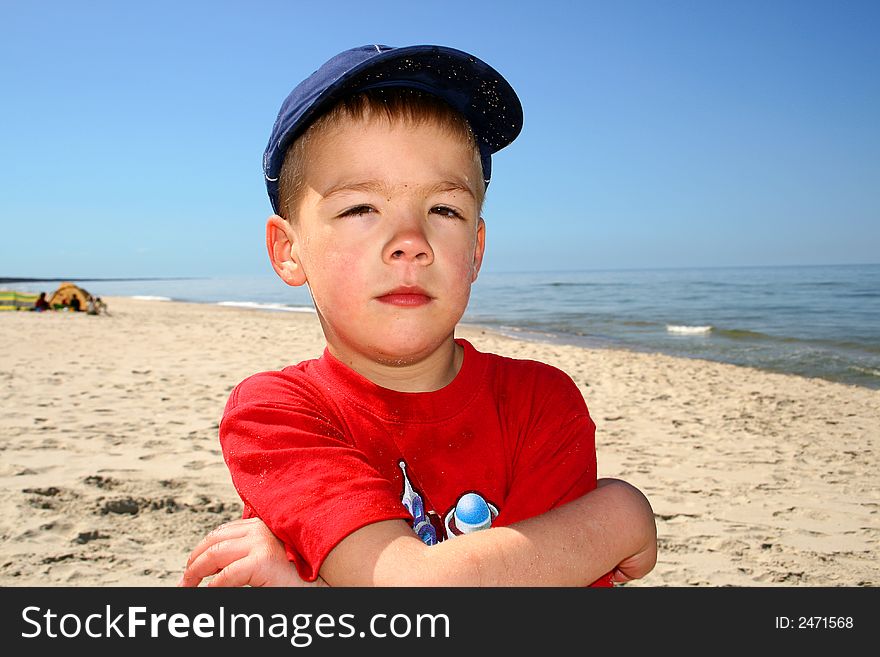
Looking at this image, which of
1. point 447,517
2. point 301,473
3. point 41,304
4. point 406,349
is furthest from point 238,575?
point 41,304

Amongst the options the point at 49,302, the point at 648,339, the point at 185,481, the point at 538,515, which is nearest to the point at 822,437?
the point at 185,481

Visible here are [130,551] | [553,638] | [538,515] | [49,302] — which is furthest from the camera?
[49,302]

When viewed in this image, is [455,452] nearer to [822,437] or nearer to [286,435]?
[286,435]

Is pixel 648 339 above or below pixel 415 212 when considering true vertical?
below

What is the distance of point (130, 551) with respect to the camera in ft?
11.5

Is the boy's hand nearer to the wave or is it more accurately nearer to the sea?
the sea

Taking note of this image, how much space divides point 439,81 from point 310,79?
0.28m

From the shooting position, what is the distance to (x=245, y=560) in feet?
4.07

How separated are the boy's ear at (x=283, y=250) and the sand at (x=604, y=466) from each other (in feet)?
7.75

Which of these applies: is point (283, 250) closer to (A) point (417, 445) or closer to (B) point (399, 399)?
(B) point (399, 399)

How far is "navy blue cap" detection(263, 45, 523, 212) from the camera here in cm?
132

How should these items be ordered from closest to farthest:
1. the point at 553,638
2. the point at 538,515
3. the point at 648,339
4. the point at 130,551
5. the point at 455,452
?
1. the point at 553,638
2. the point at 538,515
3. the point at 455,452
4. the point at 130,551
5. the point at 648,339

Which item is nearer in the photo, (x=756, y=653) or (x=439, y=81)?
(x=756, y=653)

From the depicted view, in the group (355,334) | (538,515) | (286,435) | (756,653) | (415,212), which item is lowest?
(756,653)
